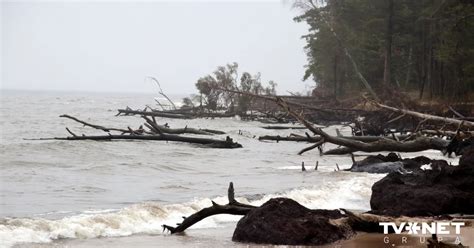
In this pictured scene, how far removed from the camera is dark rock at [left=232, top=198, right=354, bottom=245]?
23.7ft

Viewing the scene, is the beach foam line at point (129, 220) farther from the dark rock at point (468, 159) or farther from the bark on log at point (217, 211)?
the dark rock at point (468, 159)

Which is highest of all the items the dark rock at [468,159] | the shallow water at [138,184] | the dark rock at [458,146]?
the dark rock at [468,159]

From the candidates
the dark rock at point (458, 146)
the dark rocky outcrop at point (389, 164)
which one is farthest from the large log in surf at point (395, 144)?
the dark rocky outcrop at point (389, 164)

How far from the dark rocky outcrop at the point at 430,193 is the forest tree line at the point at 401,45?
15758 millimetres

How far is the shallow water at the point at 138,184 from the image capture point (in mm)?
8742

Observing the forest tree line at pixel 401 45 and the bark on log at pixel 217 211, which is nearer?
the bark on log at pixel 217 211

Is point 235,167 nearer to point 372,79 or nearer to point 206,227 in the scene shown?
point 206,227

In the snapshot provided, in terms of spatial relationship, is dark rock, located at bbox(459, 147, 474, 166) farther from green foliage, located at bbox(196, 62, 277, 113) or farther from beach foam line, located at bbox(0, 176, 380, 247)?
green foliage, located at bbox(196, 62, 277, 113)

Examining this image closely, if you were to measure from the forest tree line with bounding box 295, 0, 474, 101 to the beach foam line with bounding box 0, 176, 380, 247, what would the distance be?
14.9 meters

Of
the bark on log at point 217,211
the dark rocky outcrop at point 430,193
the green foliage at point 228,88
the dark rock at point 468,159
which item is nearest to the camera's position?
the bark on log at point 217,211

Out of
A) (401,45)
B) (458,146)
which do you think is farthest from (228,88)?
(458,146)

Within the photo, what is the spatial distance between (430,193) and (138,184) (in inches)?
276

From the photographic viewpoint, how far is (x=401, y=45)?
44344 mm

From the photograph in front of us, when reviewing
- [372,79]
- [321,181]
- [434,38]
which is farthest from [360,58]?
[321,181]
